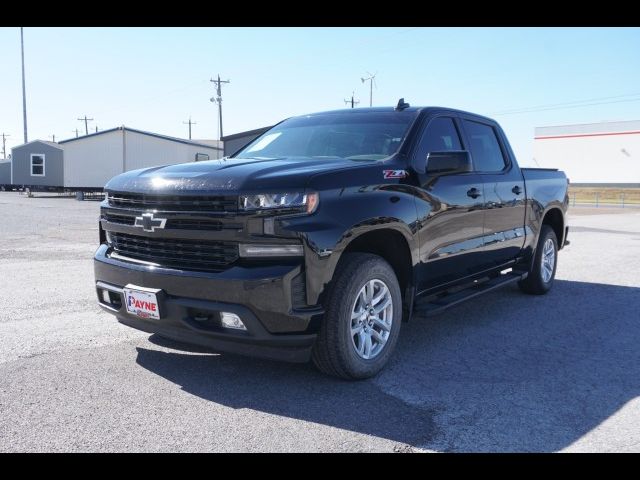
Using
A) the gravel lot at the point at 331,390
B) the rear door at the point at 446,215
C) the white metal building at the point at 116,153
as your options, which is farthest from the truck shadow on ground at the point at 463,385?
the white metal building at the point at 116,153

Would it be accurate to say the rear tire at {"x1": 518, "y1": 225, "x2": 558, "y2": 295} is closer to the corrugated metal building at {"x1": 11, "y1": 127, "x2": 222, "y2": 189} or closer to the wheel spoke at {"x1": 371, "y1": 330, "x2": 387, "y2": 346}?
the wheel spoke at {"x1": 371, "y1": 330, "x2": 387, "y2": 346}

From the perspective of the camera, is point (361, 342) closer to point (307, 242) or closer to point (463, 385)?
point (463, 385)

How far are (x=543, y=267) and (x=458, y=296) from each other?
96.5 inches

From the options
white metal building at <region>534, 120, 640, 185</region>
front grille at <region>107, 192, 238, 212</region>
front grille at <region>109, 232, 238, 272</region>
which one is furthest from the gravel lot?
white metal building at <region>534, 120, 640, 185</region>

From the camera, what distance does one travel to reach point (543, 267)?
6.93 metres

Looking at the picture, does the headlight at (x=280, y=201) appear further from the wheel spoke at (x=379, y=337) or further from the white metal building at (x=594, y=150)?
the white metal building at (x=594, y=150)

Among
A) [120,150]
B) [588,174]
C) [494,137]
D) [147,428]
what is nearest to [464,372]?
[147,428]

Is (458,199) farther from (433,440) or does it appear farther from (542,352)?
(433,440)

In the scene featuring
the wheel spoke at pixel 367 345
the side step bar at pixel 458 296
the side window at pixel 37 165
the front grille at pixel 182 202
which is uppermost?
the side window at pixel 37 165

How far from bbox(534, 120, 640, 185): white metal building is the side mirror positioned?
49.9 m

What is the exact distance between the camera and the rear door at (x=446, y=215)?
445 centimetres

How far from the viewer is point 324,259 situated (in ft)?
11.6

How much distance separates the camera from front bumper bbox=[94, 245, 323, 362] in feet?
11.1

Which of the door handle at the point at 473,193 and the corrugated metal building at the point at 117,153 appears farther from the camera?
the corrugated metal building at the point at 117,153
